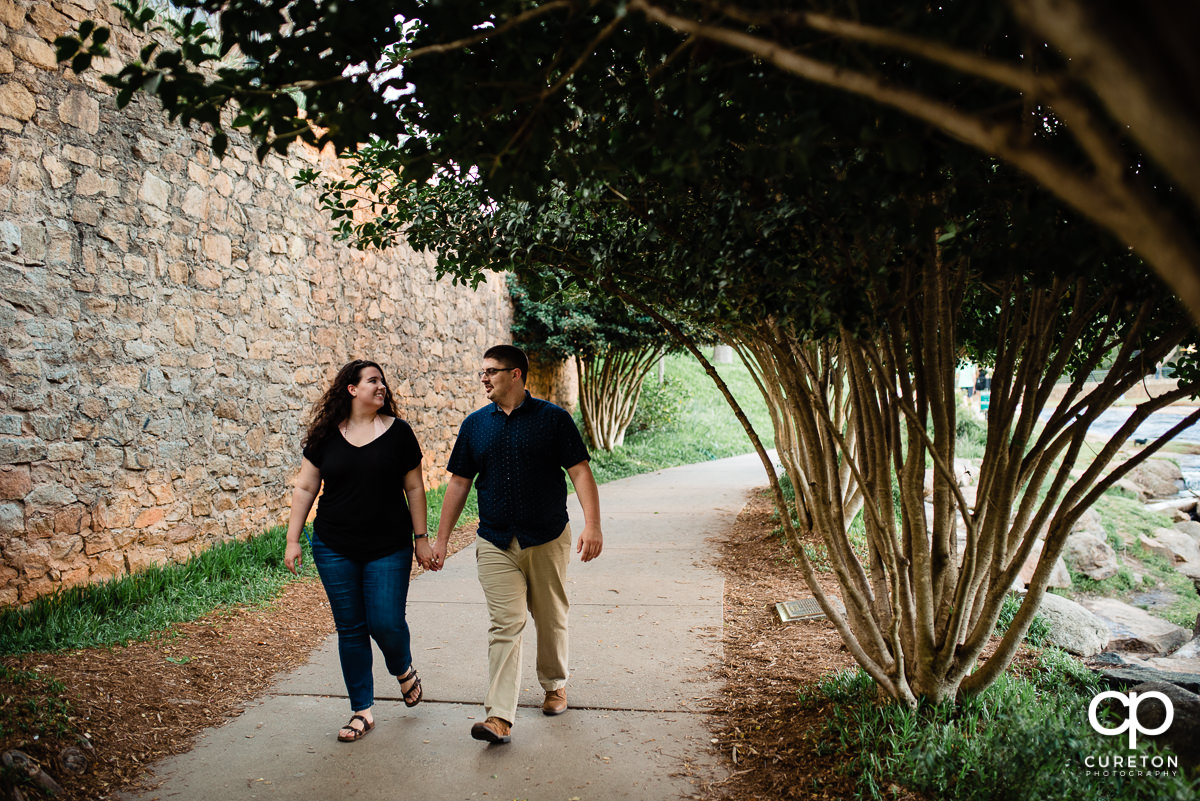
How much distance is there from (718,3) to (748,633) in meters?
4.20

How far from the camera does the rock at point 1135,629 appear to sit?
266 inches

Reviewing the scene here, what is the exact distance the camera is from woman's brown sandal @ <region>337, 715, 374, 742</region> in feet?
11.5

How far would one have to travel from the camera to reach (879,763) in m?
2.94

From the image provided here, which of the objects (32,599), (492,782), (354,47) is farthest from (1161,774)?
(32,599)

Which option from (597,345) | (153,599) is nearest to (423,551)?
(153,599)

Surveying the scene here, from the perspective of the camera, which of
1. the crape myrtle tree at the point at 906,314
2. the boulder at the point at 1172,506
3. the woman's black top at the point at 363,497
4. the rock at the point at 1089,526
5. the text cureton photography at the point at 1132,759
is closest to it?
the crape myrtle tree at the point at 906,314

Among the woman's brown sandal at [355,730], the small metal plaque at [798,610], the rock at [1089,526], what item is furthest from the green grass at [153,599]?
the rock at [1089,526]

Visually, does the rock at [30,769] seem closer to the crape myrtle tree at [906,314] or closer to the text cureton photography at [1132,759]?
the crape myrtle tree at [906,314]

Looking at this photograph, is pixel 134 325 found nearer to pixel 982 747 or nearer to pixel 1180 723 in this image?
pixel 982 747

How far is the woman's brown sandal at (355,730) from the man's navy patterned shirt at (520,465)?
998 mm

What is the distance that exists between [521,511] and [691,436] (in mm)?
16627

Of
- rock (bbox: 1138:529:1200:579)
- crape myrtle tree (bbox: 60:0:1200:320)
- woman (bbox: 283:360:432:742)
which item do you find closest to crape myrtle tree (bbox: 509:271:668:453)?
woman (bbox: 283:360:432:742)

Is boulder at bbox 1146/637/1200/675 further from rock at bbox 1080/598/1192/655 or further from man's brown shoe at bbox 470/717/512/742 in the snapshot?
man's brown shoe at bbox 470/717/512/742

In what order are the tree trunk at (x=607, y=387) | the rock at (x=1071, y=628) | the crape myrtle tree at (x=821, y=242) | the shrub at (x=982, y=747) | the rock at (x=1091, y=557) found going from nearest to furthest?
the crape myrtle tree at (x=821, y=242) < the shrub at (x=982, y=747) < the rock at (x=1071, y=628) < the rock at (x=1091, y=557) < the tree trunk at (x=607, y=387)
